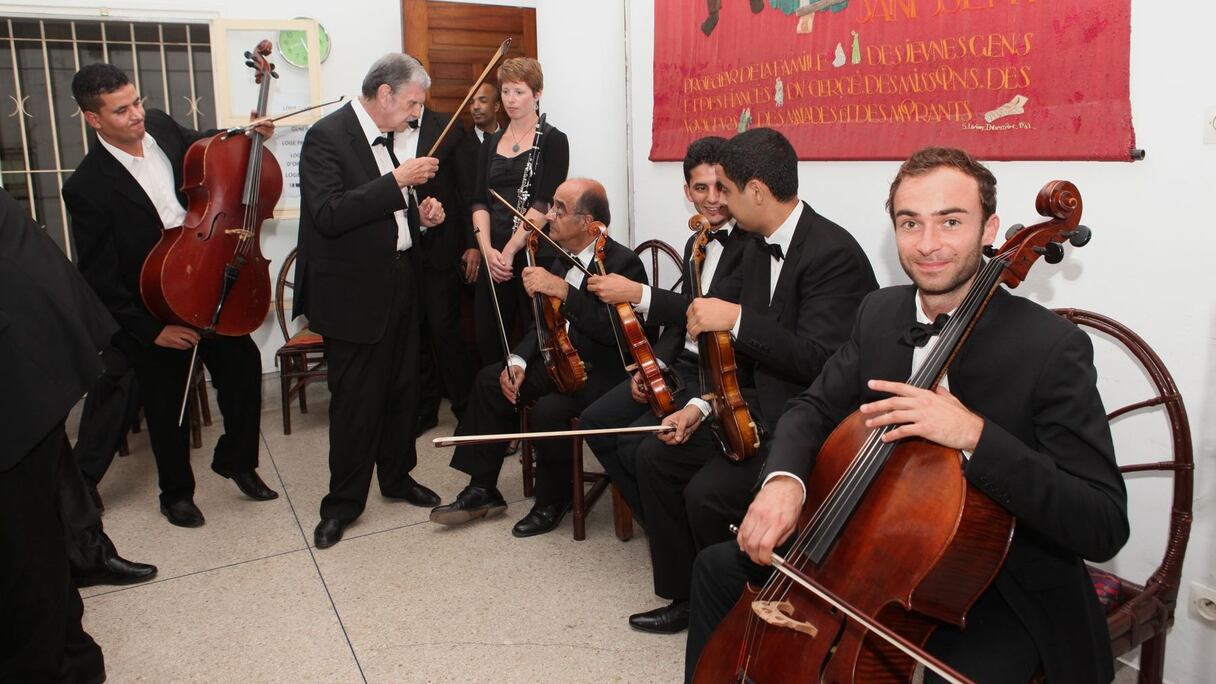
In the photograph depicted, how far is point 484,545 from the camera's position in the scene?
2869 millimetres

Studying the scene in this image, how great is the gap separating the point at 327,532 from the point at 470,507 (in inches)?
18.1

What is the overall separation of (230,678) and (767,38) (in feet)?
7.82

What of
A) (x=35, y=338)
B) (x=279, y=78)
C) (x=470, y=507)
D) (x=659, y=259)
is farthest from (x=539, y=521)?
(x=279, y=78)

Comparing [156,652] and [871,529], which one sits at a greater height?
[871,529]

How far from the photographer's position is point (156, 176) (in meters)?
2.99

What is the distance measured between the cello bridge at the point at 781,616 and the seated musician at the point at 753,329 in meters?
0.69

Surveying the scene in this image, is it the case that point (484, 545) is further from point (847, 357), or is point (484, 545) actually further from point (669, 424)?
point (847, 357)

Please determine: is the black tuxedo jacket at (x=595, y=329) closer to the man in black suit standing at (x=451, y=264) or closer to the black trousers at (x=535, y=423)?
the black trousers at (x=535, y=423)

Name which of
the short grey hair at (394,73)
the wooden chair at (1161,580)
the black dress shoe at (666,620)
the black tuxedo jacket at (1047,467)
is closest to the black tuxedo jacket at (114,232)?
the short grey hair at (394,73)

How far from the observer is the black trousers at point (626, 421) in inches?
99.0

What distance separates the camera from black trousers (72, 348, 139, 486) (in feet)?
10.3

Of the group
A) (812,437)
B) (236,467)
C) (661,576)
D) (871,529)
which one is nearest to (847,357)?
(812,437)

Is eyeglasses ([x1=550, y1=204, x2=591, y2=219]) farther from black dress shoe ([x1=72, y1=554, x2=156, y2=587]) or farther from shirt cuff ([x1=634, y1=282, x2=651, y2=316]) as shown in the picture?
black dress shoe ([x1=72, y1=554, x2=156, y2=587])

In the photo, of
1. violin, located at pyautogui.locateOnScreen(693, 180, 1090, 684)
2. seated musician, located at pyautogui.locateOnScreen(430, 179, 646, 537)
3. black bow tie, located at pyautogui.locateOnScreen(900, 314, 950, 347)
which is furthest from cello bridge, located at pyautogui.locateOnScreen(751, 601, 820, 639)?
seated musician, located at pyautogui.locateOnScreen(430, 179, 646, 537)
